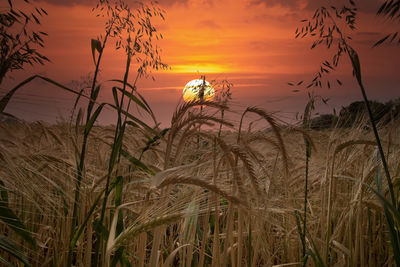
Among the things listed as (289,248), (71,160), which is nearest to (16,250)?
(71,160)

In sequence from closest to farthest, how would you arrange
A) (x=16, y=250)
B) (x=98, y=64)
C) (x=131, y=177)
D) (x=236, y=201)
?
(x=236, y=201) → (x=16, y=250) → (x=98, y=64) → (x=131, y=177)

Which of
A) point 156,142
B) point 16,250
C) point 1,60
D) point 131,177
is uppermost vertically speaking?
point 1,60

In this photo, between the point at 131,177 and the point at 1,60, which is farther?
the point at 131,177

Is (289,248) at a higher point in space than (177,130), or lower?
lower

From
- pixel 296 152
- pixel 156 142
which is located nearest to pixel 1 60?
pixel 156 142

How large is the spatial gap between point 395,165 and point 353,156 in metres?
0.25

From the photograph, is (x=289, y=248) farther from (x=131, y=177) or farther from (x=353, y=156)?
(x=131, y=177)

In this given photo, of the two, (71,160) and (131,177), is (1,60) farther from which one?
(131,177)

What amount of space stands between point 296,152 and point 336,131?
103 cm

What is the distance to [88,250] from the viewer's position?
1.62 m

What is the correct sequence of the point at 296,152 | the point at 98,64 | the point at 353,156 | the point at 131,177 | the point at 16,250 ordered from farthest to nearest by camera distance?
the point at 296,152
the point at 353,156
the point at 131,177
the point at 98,64
the point at 16,250

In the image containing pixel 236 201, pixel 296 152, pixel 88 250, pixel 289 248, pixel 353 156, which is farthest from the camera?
pixel 296 152

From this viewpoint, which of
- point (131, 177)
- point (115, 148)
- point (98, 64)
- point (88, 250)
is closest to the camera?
point (115, 148)

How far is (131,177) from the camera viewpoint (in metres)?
1.78
